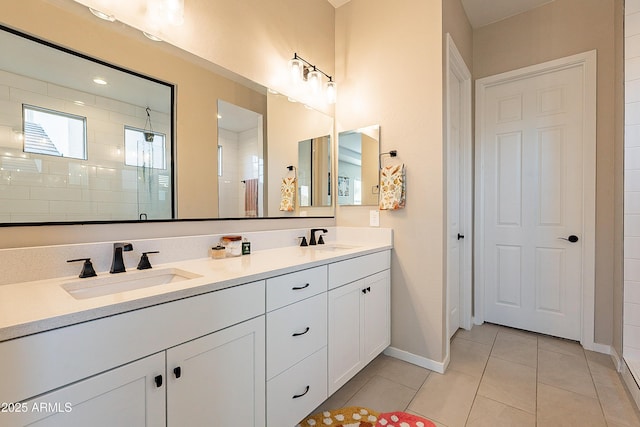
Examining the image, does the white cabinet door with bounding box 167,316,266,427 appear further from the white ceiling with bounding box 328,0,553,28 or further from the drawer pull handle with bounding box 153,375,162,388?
the white ceiling with bounding box 328,0,553,28

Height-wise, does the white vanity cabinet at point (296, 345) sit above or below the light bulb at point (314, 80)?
below

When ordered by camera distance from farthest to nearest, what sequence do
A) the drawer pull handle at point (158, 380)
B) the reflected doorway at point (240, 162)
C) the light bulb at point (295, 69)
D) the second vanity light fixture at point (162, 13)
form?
the light bulb at point (295, 69) → the reflected doorway at point (240, 162) → the second vanity light fixture at point (162, 13) → the drawer pull handle at point (158, 380)

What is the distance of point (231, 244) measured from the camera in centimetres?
164

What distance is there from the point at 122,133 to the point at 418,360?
7.53ft

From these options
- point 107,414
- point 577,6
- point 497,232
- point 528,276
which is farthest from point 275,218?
point 577,6

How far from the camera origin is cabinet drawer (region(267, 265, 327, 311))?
1.24 m

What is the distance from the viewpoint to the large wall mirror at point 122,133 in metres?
1.06

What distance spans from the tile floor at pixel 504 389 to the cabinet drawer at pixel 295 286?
749mm

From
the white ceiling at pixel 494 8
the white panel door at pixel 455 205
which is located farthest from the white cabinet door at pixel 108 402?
the white ceiling at pixel 494 8

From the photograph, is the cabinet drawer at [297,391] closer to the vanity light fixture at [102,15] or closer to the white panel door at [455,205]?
the white panel door at [455,205]

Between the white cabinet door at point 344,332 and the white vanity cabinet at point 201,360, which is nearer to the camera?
the white vanity cabinet at point 201,360

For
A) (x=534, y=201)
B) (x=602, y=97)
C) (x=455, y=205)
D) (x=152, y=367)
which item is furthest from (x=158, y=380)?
(x=602, y=97)

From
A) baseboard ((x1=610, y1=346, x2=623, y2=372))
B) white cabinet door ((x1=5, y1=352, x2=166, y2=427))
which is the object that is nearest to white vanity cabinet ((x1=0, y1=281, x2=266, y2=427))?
white cabinet door ((x1=5, y1=352, x2=166, y2=427))

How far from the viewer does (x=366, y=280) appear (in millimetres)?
1892
